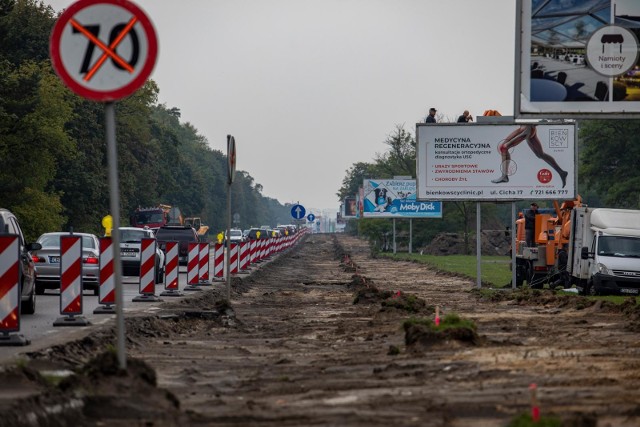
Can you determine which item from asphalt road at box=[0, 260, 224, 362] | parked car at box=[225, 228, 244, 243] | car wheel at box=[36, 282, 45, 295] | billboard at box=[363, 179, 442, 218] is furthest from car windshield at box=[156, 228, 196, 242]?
billboard at box=[363, 179, 442, 218]

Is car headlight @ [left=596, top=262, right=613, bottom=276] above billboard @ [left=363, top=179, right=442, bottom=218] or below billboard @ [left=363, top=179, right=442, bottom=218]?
below

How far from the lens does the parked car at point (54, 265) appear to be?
29.1 meters

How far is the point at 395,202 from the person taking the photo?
84.9m

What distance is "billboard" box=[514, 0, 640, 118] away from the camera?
2070cm

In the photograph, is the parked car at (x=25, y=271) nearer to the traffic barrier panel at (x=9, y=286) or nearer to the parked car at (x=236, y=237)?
the traffic barrier panel at (x=9, y=286)


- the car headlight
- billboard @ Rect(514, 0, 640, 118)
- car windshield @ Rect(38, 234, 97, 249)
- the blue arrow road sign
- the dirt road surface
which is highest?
billboard @ Rect(514, 0, 640, 118)

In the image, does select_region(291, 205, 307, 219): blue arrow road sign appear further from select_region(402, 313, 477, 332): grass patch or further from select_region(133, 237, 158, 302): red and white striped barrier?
select_region(402, 313, 477, 332): grass patch

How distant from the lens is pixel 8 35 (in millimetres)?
64625

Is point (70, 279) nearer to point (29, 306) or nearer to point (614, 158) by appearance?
point (29, 306)

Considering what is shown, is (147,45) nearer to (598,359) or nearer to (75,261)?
(598,359)

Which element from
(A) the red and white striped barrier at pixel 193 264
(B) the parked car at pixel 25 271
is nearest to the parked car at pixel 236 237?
(A) the red and white striped barrier at pixel 193 264

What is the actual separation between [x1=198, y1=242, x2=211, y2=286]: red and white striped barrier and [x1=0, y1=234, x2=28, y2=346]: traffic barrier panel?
18486 mm

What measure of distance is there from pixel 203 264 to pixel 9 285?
1952 centimetres

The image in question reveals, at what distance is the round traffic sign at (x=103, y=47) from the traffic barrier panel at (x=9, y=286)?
20.3 feet
